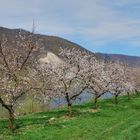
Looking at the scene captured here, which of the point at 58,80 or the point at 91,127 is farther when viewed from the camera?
the point at 58,80

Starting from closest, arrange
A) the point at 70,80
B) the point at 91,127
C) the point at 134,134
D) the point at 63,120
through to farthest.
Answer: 1. the point at 134,134
2. the point at 91,127
3. the point at 63,120
4. the point at 70,80

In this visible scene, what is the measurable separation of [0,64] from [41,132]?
12.1m

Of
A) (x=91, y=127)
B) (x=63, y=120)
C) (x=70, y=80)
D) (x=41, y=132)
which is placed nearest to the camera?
(x=41, y=132)

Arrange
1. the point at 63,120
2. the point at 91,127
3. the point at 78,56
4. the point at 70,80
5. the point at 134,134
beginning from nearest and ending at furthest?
the point at 134,134, the point at 91,127, the point at 63,120, the point at 70,80, the point at 78,56

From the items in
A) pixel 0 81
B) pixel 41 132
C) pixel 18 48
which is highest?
pixel 18 48

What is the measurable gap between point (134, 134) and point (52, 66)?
1103 inches

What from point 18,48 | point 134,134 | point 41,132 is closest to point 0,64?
point 18,48

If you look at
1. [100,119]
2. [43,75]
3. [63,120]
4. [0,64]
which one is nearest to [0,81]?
[0,64]

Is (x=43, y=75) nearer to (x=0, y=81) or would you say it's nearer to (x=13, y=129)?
(x=0, y=81)

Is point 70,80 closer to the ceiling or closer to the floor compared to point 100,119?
closer to the ceiling

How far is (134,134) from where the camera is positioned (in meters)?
30.0

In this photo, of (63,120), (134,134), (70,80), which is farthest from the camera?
(70,80)

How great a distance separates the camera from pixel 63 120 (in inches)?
1868

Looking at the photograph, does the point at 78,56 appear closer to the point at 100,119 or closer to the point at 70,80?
the point at 70,80
